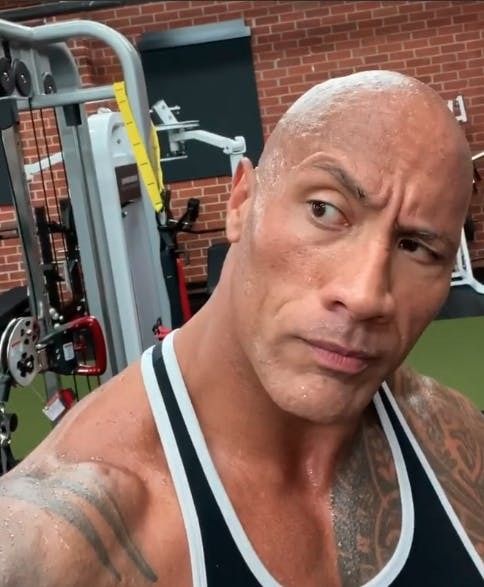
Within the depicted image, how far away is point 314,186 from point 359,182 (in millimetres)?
45

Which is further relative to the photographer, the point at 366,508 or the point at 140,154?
the point at 140,154

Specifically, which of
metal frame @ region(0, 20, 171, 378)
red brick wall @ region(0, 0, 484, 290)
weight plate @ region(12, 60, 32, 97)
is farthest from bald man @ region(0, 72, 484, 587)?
red brick wall @ region(0, 0, 484, 290)

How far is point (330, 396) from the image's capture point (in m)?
0.71

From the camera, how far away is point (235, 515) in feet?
2.52

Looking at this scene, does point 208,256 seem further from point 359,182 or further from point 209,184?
point 359,182

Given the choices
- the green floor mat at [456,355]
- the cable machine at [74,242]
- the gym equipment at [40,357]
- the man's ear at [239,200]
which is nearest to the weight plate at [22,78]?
the cable machine at [74,242]

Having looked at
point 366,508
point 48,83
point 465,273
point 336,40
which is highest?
point 336,40

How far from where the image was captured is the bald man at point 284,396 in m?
0.70

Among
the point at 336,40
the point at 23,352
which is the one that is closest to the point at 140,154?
the point at 23,352

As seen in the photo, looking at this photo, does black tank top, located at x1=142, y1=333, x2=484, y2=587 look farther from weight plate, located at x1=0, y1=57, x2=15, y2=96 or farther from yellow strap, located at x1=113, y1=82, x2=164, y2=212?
weight plate, located at x1=0, y1=57, x2=15, y2=96

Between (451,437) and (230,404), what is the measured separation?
1.12ft

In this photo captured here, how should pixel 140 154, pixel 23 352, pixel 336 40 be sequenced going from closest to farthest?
pixel 140 154 → pixel 23 352 → pixel 336 40

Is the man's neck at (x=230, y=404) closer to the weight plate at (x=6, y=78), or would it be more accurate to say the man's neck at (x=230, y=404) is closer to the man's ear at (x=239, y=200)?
the man's ear at (x=239, y=200)

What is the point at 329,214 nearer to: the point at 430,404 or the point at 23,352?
the point at 430,404
